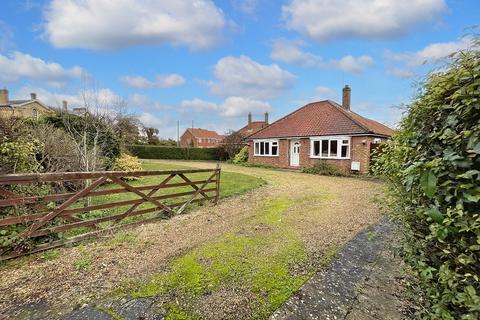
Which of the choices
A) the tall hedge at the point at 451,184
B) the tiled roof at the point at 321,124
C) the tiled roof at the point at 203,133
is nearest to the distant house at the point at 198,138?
the tiled roof at the point at 203,133

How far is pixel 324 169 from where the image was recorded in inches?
641

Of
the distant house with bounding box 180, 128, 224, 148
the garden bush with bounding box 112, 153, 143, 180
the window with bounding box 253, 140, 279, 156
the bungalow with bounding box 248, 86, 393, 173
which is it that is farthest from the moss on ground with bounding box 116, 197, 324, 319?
the distant house with bounding box 180, 128, 224, 148

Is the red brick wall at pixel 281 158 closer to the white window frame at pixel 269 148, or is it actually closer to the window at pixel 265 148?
the white window frame at pixel 269 148

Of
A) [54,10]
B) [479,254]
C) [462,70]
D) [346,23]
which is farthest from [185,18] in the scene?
[479,254]

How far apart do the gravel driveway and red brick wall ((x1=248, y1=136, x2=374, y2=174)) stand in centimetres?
864

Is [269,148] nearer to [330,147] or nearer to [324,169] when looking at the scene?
[330,147]

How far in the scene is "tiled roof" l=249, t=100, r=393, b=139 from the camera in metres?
16.7

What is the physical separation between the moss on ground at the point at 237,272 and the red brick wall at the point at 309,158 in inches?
493

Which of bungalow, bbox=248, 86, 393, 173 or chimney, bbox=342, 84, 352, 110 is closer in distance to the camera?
bungalow, bbox=248, 86, 393, 173

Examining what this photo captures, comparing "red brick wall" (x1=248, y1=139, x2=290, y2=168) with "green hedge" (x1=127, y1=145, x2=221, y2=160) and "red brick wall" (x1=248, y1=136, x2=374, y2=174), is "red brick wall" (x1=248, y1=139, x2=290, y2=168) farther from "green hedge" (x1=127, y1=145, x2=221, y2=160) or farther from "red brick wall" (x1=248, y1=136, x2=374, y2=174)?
"green hedge" (x1=127, y1=145, x2=221, y2=160)

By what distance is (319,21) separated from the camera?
10.9 metres

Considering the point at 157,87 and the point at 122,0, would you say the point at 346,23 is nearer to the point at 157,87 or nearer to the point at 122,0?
the point at 122,0

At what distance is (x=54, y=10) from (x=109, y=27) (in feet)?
5.64

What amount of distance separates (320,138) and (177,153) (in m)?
20.0
